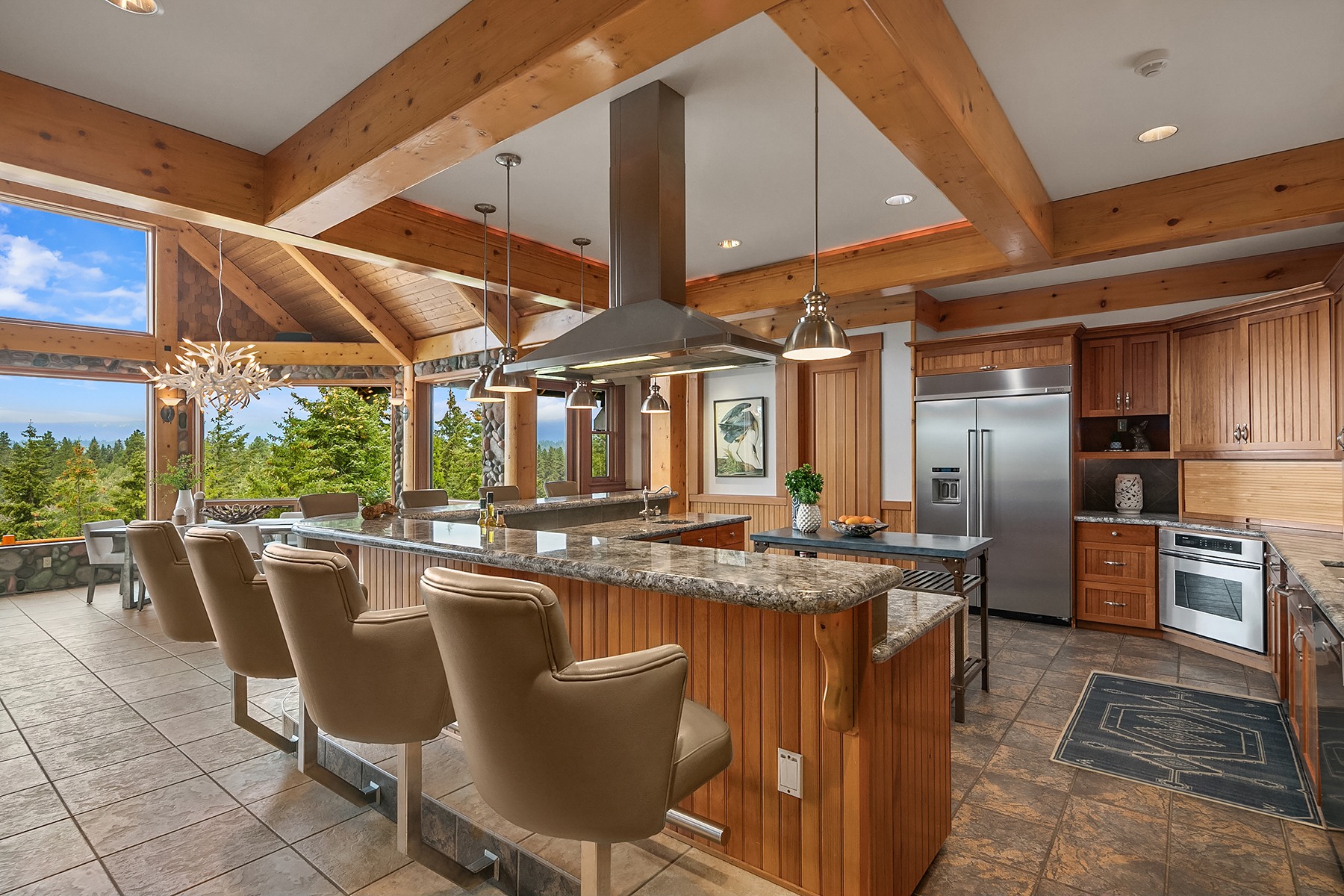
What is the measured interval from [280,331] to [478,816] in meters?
9.00

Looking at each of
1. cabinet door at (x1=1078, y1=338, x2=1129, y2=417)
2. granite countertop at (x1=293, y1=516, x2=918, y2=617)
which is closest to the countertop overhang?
granite countertop at (x1=293, y1=516, x2=918, y2=617)

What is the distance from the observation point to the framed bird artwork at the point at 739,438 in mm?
6695

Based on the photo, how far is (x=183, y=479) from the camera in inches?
284

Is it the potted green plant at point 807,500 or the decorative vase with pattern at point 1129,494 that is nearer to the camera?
the potted green plant at point 807,500

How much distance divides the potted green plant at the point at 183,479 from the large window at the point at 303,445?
0.84m

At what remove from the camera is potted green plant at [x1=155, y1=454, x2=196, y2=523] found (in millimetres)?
6152

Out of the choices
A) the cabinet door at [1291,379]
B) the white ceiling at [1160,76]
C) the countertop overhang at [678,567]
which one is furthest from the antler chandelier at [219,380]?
the cabinet door at [1291,379]

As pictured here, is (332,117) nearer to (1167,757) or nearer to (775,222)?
(775,222)

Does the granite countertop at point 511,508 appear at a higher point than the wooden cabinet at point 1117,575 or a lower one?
higher

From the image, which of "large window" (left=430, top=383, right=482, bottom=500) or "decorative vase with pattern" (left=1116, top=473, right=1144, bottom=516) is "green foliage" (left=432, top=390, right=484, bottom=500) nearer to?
"large window" (left=430, top=383, right=482, bottom=500)

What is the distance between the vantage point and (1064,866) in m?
2.11

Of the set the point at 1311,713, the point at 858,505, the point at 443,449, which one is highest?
the point at 443,449

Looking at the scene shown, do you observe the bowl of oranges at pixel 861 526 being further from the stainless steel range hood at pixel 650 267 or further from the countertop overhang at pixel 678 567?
the countertop overhang at pixel 678 567

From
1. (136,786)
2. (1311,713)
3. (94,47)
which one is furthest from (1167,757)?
(94,47)
